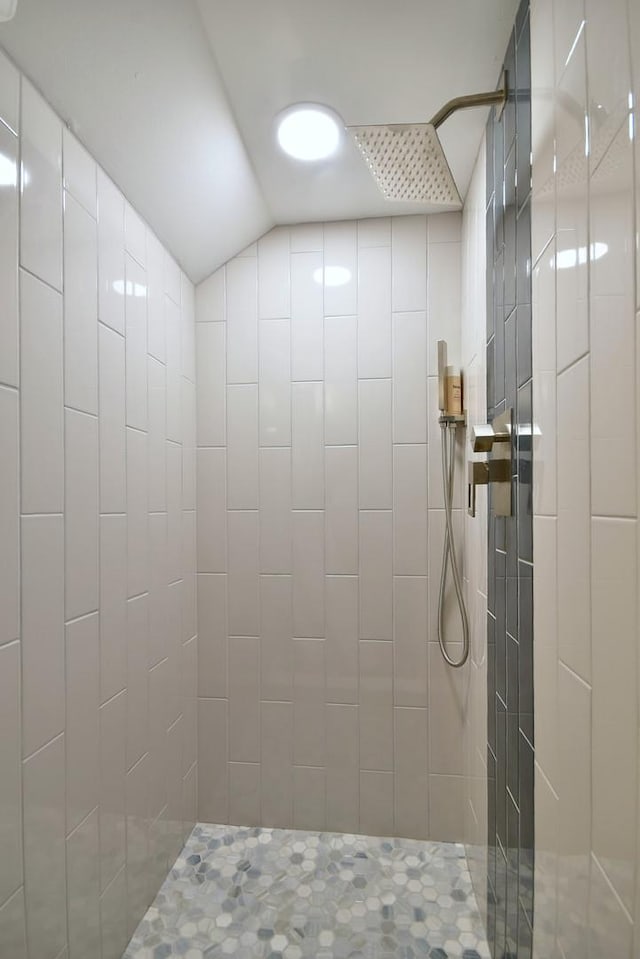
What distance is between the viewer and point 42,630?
1168mm

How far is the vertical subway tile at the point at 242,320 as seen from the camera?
6.86 feet

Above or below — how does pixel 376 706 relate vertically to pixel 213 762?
A: above

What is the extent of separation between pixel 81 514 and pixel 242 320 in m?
1.04

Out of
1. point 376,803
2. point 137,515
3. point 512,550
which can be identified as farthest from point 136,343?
point 376,803

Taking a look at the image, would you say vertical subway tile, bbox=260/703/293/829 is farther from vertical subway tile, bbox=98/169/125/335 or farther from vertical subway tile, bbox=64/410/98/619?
vertical subway tile, bbox=98/169/125/335

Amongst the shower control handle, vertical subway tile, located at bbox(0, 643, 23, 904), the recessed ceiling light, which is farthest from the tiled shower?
the recessed ceiling light

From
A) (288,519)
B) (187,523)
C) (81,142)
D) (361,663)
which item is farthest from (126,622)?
(81,142)

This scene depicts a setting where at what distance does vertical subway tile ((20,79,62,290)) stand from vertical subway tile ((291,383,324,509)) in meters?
0.96

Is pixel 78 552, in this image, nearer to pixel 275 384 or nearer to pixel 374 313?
pixel 275 384

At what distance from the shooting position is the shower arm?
47.8 inches

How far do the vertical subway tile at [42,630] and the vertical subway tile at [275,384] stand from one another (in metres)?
0.95

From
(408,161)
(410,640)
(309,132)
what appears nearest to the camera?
(408,161)

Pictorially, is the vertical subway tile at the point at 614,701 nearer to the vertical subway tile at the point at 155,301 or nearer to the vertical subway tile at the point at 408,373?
the vertical subway tile at the point at 408,373

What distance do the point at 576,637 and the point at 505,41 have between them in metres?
1.25
